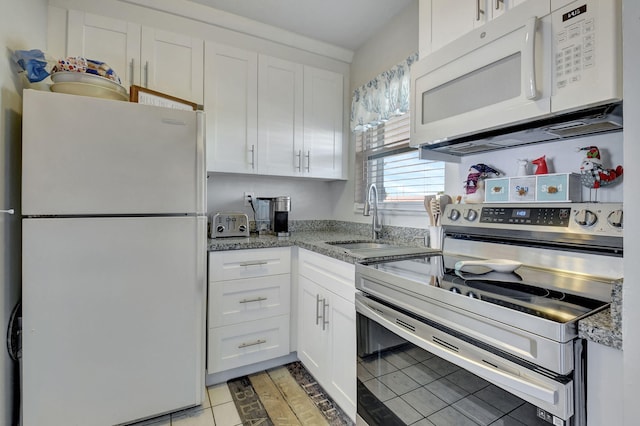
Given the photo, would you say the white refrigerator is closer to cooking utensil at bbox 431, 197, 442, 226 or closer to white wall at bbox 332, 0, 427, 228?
cooking utensil at bbox 431, 197, 442, 226

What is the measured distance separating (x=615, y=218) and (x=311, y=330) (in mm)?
1509

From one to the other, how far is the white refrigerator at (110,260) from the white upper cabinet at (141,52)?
641 millimetres

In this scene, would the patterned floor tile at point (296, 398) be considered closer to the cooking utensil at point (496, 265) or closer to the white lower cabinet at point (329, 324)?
the white lower cabinet at point (329, 324)

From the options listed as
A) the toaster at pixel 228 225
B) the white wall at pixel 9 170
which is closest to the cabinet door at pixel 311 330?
the toaster at pixel 228 225

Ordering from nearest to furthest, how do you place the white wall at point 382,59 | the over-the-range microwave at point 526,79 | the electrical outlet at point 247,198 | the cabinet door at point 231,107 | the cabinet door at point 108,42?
1. the over-the-range microwave at point 526,79
2. the cabinet door at point 108,42
3. the white wall at point 382,59
4. the cabinet door at point 231,107
5. the electrical outlet at point 247,198

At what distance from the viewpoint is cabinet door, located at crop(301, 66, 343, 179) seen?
2.44m

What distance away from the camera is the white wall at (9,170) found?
1.28 m

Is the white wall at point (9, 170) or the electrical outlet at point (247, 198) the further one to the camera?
the electrical outlet at point (247, 198)

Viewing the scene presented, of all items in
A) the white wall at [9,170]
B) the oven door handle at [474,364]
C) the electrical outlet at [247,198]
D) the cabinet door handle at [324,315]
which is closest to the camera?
the oven door handle at [474,364]

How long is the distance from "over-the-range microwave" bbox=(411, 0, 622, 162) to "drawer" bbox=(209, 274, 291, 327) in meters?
1.26

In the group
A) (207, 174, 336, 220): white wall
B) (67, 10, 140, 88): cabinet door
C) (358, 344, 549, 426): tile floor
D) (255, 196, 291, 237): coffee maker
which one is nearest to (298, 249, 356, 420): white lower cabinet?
(358, 344, 549, 426): tile floor

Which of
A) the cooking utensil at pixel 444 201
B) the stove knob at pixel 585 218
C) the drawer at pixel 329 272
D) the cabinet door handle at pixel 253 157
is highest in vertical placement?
the cabinet door handle at pixel 253 157

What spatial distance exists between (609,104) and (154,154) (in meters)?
1.76

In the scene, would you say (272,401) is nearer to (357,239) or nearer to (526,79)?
(357,239)
